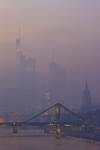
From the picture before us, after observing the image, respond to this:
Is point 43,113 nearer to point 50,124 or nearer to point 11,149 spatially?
point 50,124

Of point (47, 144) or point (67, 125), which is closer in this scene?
point (47, 144)

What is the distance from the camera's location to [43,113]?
173 feet

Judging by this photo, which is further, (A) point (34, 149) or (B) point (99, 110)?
(B) point (99, 110)

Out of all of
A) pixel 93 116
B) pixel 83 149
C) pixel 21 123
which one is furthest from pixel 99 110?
pixel 83 149

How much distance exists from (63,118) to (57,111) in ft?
2.69

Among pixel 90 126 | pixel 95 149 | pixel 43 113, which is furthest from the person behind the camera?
pixel 43 113

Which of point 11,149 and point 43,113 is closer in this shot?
point 11,149

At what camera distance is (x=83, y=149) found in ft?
87.5

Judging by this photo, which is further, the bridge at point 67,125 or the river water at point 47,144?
the bridge at point 67,125

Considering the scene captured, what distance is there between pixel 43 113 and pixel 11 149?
2681cm

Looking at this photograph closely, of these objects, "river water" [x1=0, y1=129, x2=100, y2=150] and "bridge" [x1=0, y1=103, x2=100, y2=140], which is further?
"bridge" [x1=0, y1=103, x2=100, y2=140]

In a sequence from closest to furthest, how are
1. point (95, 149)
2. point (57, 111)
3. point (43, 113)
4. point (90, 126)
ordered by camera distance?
point (95, 149) → point (90, 126) → point (57, 111) → point (43, 113)

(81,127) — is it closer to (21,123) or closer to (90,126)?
(90,126)

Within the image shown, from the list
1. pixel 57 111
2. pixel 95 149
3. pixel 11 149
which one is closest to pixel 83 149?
pixel 95 149
